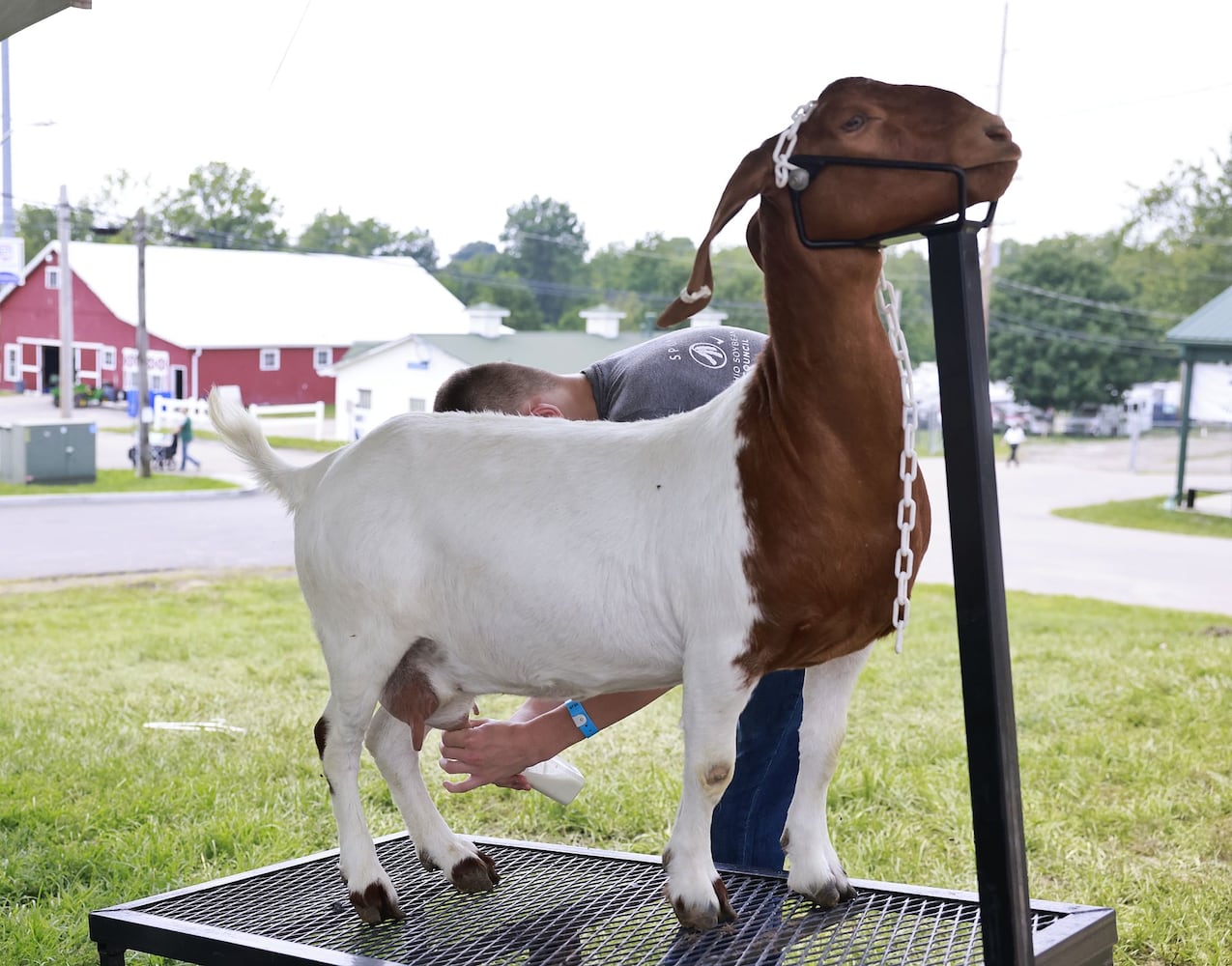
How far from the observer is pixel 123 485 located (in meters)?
15.1

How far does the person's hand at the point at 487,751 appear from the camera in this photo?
6.59ft

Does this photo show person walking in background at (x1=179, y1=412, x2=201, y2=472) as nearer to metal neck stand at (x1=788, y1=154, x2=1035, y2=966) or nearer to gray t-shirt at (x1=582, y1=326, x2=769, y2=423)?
gray t-shirt at (x1=582, y1=326, x2=769, y2=423)

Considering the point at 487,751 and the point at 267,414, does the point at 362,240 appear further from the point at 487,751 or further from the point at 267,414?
the point at 487,751

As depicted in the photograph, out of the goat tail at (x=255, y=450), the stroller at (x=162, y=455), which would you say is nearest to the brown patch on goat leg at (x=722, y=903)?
the goat tail at (x=255, y=450)

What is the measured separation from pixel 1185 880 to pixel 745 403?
2169 mm

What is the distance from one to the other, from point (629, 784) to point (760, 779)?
1.32 m

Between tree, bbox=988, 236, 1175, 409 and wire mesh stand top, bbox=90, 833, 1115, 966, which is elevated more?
tree, bbox=988, 236, 1175, 409

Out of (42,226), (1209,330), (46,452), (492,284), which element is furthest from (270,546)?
(42,226)

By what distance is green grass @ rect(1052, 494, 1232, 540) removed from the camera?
1452 centimetres

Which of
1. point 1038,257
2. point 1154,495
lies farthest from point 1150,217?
point 1154,495

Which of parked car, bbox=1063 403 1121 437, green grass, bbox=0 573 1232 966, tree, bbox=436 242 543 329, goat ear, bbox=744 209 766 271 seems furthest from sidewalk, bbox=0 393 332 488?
parked car, bbox=1063 403 1121 437

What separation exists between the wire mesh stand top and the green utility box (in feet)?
45.5

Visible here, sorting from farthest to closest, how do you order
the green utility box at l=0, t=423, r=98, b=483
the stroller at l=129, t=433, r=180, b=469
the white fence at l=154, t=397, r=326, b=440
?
the white fence at l=154, t=397, r=326, b=440 → the stroller at l=129, t=433, r=180, b=469 → the green utility box at l=0, t=423, r=98, b=483

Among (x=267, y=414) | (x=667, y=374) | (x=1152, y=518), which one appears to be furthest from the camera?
(x=267, y=414)
